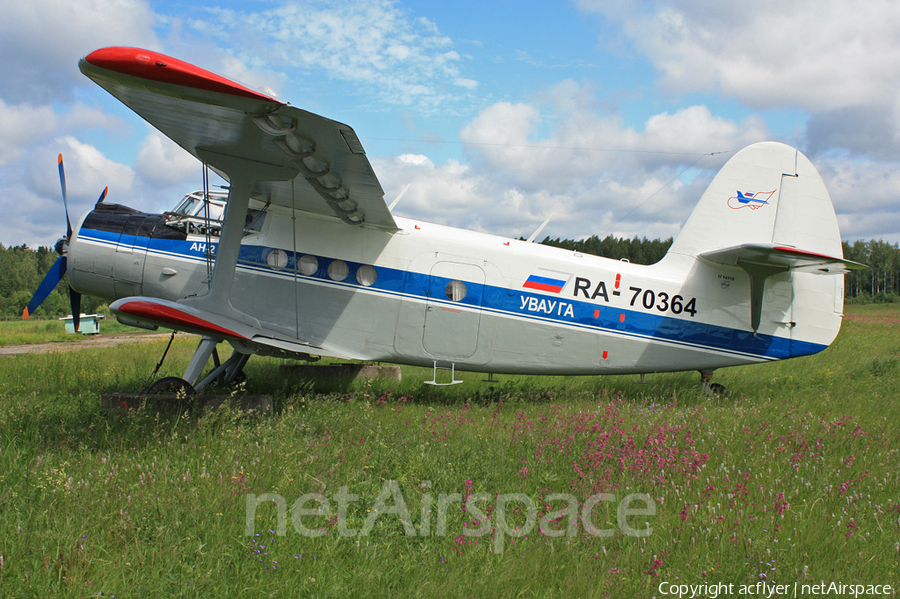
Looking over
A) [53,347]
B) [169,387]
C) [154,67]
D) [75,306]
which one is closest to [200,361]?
[169,387]

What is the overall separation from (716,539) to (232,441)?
4.26 meters

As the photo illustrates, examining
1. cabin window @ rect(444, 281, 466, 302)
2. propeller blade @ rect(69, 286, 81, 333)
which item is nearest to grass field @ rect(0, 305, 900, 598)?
cabin window @ rect(444, 281, 466, 302)

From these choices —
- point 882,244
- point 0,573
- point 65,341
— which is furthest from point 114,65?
point 882,244

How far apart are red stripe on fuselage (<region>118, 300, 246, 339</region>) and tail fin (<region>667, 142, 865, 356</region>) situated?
6829mm

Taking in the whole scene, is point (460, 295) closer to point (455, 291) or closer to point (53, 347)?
point (455, 291)

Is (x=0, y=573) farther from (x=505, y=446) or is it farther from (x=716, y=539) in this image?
(x=716, y=539)

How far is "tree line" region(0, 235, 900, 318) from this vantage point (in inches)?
2618

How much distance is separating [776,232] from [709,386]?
2.69 metres

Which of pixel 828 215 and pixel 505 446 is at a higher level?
pixel 828 215

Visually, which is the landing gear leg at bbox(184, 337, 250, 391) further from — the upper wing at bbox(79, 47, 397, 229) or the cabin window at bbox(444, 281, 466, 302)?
the cabin window at bbox(444, 281, 466, 302)

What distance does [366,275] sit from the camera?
699 cm

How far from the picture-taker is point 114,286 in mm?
6984

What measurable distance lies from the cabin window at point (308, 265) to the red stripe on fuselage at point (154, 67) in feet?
10.9

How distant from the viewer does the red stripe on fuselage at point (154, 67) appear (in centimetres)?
354
